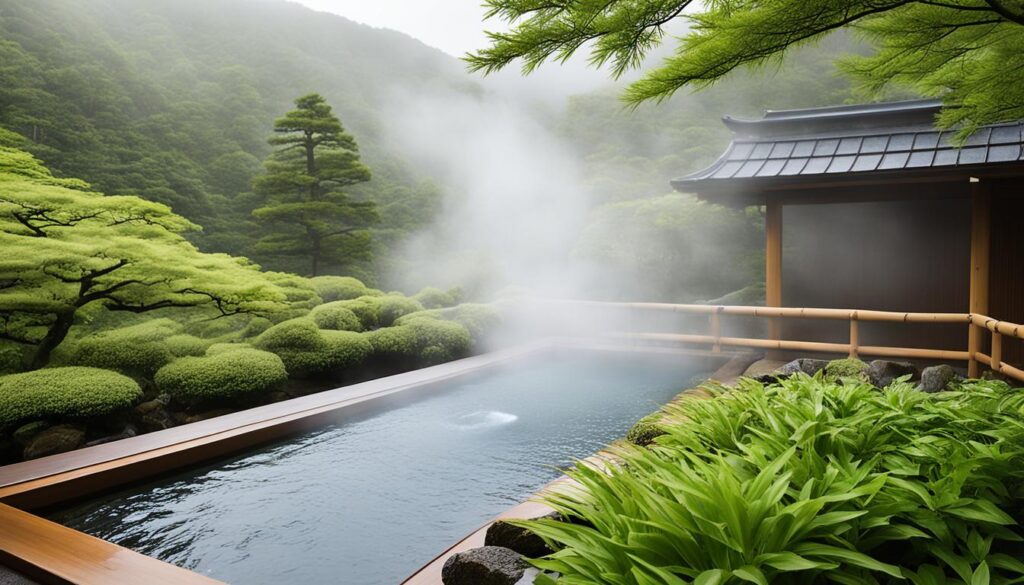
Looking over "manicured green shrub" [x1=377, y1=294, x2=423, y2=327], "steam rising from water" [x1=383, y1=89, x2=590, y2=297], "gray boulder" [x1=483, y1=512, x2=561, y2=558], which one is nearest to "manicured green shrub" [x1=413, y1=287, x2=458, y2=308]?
"steam rising from water" [x1=383, y1=89, x2=590, y2=297]

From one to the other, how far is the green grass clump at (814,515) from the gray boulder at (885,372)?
3.08 metres

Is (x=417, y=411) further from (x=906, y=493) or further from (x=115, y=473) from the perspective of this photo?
(x=906, y=493)

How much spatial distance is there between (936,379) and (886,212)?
438cm

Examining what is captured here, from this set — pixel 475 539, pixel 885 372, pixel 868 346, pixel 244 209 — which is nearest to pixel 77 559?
pixel 475 539

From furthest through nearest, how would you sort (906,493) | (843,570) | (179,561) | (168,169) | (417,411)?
(168,169)
(417,411)
(179,561)
(906,493)
(843,570)

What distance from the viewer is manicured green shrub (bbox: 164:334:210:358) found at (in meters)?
7.03

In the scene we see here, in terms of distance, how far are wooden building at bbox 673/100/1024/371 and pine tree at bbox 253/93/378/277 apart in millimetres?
9130

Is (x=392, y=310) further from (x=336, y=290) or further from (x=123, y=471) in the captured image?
(x=123, y=471)

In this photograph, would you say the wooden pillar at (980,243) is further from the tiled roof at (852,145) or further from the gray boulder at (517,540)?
the gray boulder at (517,540)

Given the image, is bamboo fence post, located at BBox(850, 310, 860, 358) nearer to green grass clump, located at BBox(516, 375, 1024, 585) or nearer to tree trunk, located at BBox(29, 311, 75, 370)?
green grass clump, located at BBox(516, 375, 1024, 585)

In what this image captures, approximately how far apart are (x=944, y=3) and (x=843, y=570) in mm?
2095

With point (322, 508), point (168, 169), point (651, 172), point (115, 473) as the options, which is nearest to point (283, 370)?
point (115, 473)

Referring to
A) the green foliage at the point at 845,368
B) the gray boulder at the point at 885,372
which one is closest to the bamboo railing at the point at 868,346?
the gray boulder at the point at 885,372

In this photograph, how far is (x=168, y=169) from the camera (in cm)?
1717
